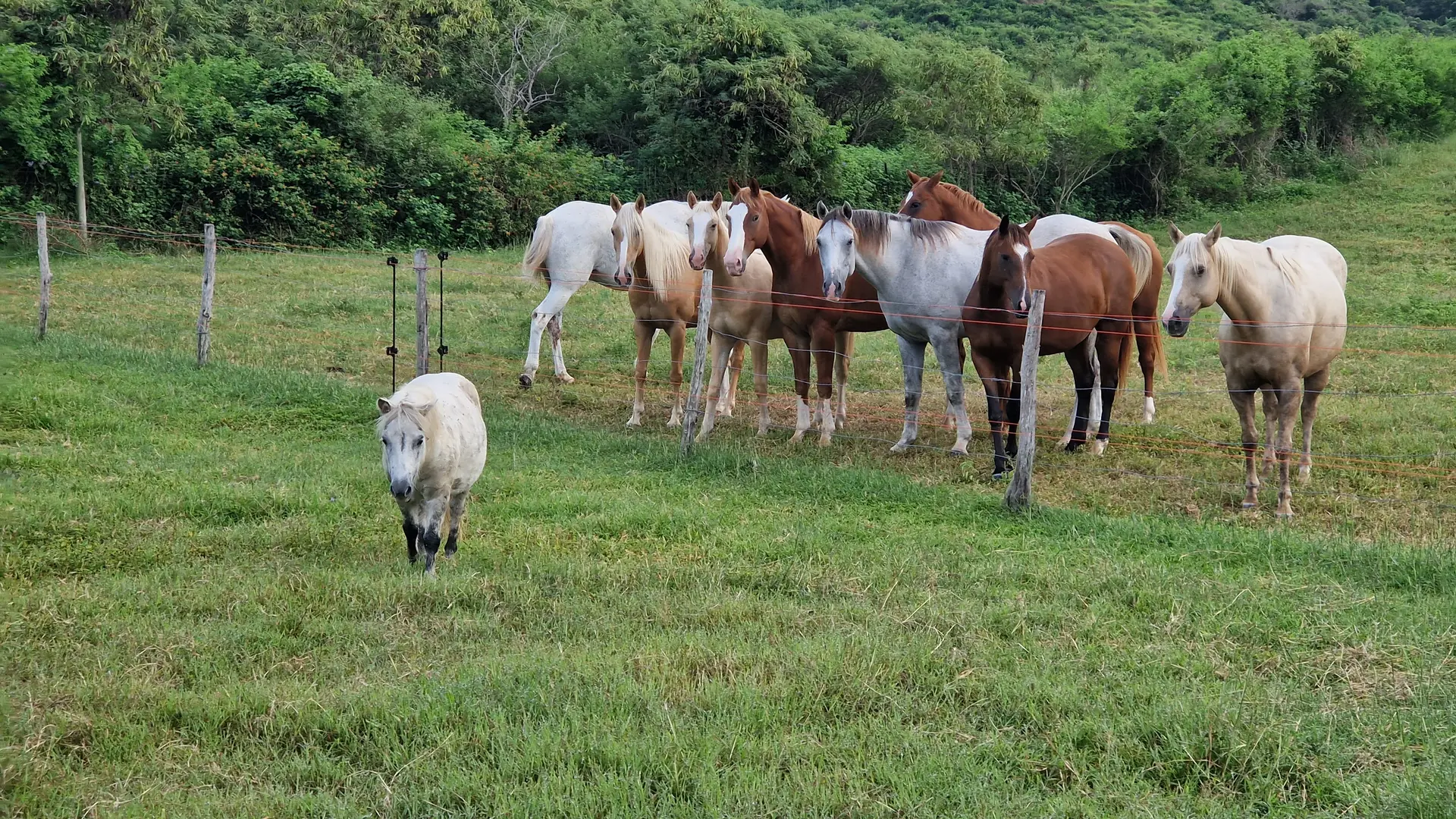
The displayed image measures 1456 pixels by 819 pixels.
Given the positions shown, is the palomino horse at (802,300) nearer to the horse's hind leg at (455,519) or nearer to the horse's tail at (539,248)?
the horse's tail at (539,248)

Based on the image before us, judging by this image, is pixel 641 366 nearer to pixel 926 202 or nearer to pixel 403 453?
pixel 926 202

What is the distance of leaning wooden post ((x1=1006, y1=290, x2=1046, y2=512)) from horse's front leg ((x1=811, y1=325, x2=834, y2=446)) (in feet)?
8.18

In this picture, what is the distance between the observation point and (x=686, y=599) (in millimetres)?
5262

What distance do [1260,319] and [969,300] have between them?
6.73 ft

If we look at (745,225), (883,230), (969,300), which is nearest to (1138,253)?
(969,300)

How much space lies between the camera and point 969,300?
8.64 meters

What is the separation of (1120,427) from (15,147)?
1820 centimetres

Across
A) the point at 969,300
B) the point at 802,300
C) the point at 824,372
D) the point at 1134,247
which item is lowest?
the point at 824,372

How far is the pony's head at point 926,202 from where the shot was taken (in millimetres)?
10305

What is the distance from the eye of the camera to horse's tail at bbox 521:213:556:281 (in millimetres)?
11625

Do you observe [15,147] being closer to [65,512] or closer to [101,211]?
[101,211]

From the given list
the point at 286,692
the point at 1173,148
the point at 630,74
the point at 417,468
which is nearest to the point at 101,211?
the point at 630,74

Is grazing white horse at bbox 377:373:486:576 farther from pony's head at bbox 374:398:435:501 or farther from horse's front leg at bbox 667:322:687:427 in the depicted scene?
horse's front leg at bbox 667:322:687:427

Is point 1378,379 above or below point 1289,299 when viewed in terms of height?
below
